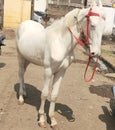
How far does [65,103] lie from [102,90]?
5.59 feet

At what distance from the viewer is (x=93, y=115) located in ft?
21.4

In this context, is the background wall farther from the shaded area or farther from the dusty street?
the shaded area

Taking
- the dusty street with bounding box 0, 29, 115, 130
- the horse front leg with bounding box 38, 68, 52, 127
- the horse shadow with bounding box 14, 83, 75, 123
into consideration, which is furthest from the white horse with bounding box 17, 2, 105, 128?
the horse shadow with bounding box 14, 83, 75, 123

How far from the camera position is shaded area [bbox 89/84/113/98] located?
8005 millimetres

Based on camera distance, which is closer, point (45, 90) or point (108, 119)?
point (45, 90)

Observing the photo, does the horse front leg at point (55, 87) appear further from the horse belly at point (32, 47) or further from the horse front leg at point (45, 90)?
the horse belly at point (32, 47)

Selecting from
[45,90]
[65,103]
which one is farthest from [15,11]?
[45,90]

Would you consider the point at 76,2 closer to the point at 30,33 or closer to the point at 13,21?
the point at 13,21

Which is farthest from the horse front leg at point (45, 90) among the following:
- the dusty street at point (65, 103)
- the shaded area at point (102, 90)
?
the shaded area at point (102, 90)

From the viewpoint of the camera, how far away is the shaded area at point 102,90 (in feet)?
26.3

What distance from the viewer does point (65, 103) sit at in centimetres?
701

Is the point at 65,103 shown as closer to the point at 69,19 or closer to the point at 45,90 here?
the point at 45,90

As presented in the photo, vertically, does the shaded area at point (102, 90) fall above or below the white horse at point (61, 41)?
below

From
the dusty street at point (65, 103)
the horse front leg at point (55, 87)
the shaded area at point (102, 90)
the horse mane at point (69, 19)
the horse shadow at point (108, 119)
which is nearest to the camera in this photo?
the horse mane at point (69, 19)
